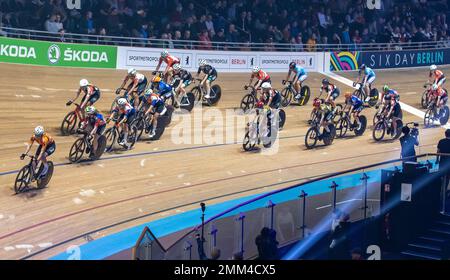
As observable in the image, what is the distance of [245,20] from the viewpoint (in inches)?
1147

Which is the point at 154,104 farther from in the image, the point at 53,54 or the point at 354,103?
the point at 53,54

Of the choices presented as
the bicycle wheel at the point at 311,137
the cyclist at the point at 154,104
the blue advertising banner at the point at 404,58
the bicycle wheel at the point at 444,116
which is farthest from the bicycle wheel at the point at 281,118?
the blue advertising banner at the point at 404,58

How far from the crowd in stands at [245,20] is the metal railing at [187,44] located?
15cm

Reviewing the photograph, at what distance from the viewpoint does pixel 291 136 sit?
69.3 ft

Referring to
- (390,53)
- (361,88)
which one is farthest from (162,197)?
(390,53)

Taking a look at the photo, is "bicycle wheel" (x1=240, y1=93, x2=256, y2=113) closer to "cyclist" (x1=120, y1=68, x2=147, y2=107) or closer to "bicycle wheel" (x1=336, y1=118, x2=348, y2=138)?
"bicycle wheel" (x1=336, y1=118, x2=348, y2=138)

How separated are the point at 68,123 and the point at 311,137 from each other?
578 centimetres

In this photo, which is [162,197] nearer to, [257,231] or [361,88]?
[257,231]

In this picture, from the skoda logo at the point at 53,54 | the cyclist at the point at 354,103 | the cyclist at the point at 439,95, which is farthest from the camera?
the skoda logo at the point at 53,54

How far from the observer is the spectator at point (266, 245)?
9.18 meters

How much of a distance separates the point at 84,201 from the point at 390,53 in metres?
19.8

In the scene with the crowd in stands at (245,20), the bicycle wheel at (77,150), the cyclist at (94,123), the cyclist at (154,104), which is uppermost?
the crowd in stands at (245,20)

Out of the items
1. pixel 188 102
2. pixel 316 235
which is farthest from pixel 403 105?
pixel 316 235

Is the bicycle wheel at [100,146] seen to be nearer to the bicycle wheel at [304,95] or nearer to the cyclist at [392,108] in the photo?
the cyclist at [392,108]
